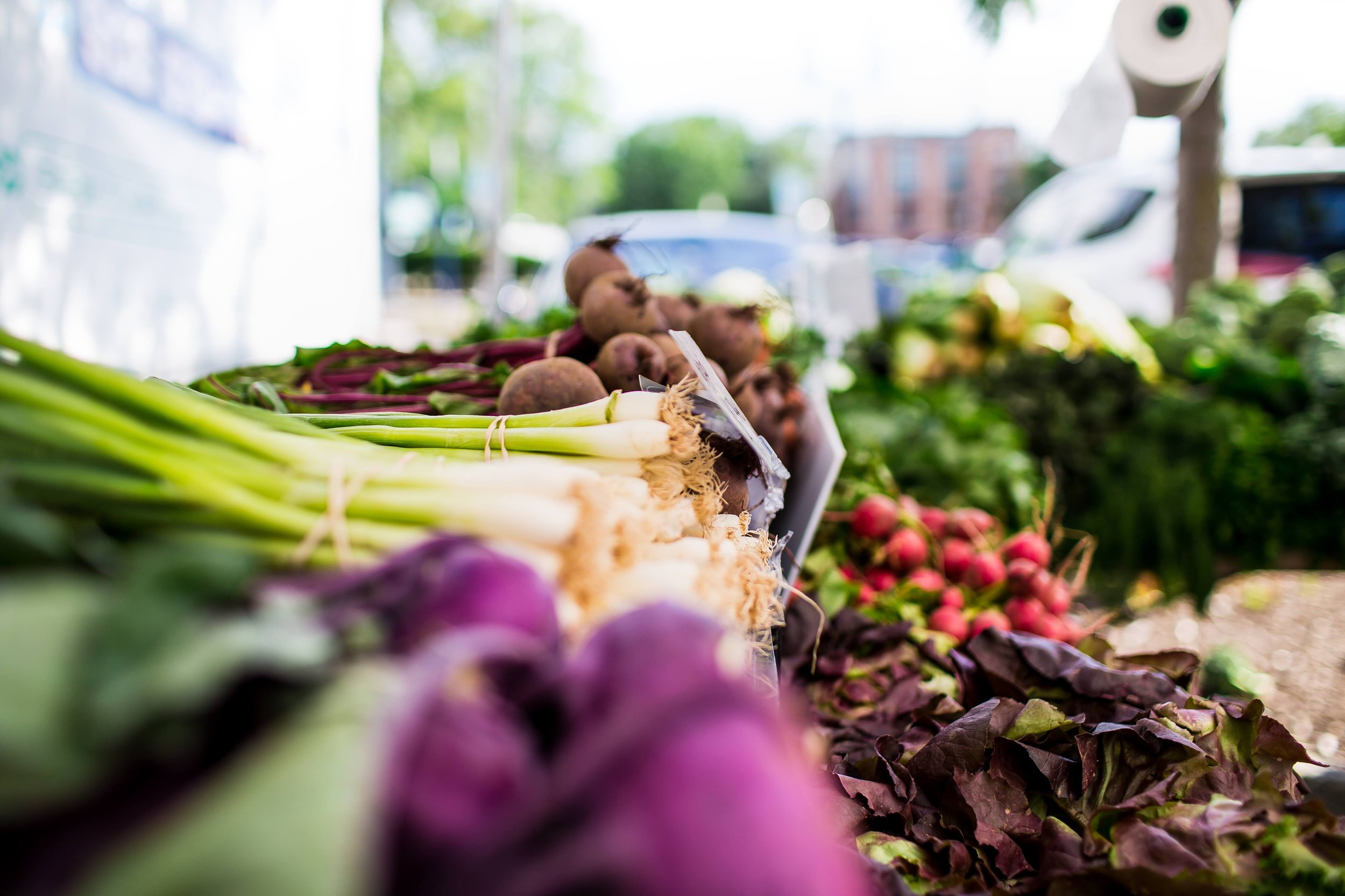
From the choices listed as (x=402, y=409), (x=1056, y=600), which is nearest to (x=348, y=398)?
(x=402, y=409)

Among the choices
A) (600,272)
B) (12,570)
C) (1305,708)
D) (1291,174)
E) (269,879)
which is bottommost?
(1305,708)

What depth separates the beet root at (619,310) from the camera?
6.91 ft

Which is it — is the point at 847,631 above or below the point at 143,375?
below

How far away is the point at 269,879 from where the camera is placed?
0.56 meters

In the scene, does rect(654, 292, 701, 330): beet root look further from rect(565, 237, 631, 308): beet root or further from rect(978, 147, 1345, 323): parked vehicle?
rect(978, 147, 1345, 323): parked vehicle

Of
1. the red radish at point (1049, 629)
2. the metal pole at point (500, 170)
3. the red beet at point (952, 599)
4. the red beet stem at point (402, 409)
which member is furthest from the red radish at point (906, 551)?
the metal pole at point (500, 170)

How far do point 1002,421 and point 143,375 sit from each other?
3877 millimetres

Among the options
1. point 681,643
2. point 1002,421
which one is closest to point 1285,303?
point 1002,421

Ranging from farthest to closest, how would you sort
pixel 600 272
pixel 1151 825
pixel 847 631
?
pixel 600 272
pixel 847 631
pixel 1151 825

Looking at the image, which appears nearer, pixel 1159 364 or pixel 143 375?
pixel 143 375

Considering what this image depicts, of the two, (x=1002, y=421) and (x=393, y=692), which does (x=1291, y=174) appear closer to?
(x=1002, y=421)

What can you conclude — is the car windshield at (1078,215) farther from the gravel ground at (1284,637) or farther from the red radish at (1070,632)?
the red radish at (1070,632)

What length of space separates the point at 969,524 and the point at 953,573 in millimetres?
198

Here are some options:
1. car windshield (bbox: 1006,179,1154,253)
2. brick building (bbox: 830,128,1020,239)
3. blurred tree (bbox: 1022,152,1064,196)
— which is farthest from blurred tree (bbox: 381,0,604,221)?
brick building (bbox: 830,128,1020,239)
